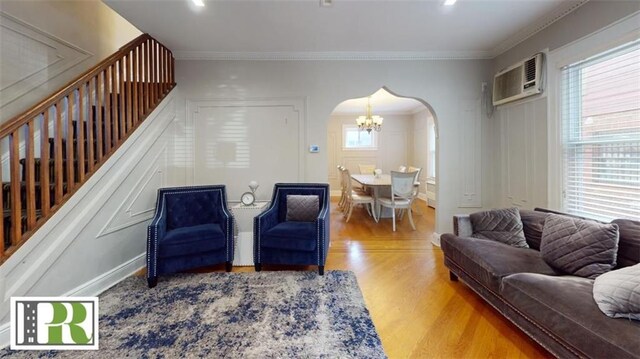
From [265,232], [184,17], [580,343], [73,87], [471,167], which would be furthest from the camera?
[471,167]

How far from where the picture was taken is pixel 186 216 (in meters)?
3.02

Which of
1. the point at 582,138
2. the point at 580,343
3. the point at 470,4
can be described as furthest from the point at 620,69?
the point at 580,343

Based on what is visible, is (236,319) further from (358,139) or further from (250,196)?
(358,139)

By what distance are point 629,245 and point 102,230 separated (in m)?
4.11

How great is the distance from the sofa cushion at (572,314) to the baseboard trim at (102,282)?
3323 mm

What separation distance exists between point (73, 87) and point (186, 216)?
5.03 ft

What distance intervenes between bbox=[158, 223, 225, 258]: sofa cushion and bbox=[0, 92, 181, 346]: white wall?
509 mm

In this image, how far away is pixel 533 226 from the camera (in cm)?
235

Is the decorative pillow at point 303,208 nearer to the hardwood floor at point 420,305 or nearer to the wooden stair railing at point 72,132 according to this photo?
the hardwood floor at point 420,305

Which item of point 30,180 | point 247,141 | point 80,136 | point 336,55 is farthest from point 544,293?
point 80,136

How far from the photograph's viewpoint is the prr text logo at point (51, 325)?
5.65 ft

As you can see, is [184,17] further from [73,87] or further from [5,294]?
[5,294]

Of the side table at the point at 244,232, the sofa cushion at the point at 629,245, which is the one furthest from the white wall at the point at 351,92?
the sofa cushion at the point at 629,245

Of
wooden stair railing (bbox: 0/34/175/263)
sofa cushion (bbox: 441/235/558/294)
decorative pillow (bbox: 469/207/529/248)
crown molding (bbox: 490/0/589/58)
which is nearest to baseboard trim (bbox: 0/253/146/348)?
wooden stair railing (bbox: 0/34/175/263)
